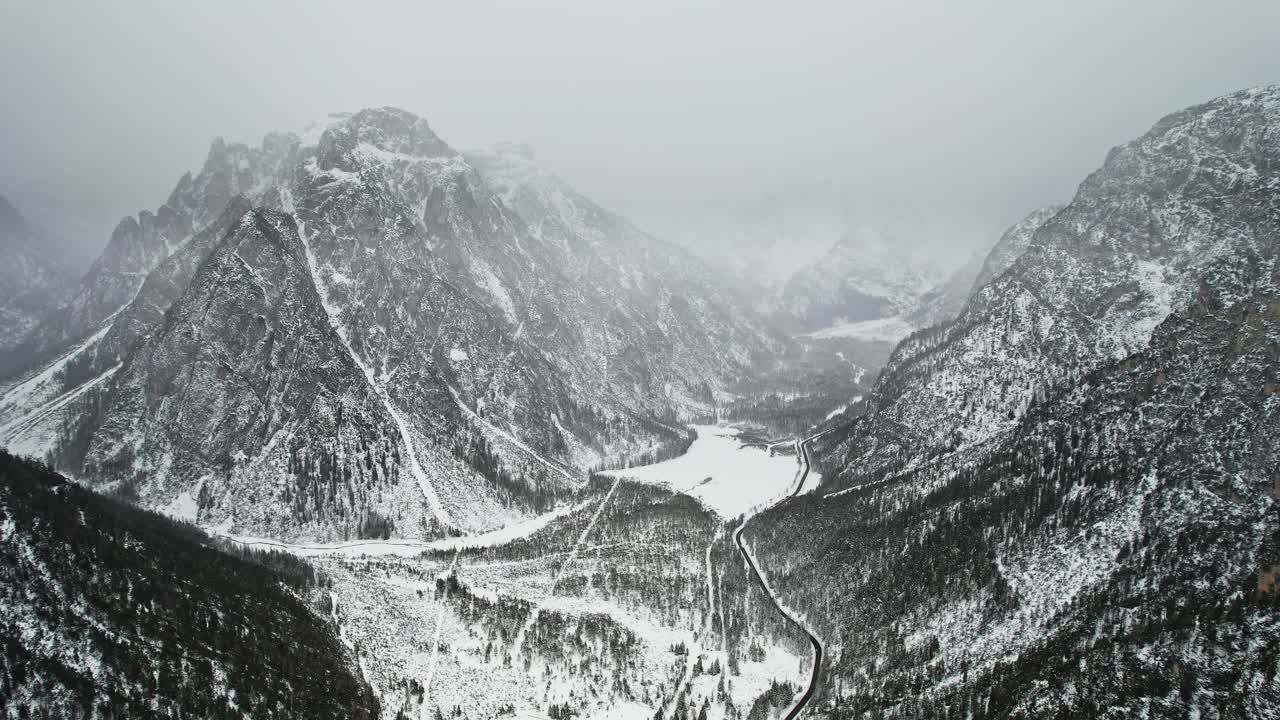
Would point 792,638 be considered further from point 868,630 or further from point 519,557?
point 519,557

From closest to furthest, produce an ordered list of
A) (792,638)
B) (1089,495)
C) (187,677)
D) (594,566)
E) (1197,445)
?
(187,677), (1197,445), (1089,495), (792,638), (594,566)

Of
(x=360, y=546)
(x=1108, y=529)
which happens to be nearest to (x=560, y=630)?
(x=360, y=546)

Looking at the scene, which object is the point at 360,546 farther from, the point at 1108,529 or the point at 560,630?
the point at 1108,529

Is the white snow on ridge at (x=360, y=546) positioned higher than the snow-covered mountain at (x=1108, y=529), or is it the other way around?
the snow-covered mountain at (x=1108, y=529)

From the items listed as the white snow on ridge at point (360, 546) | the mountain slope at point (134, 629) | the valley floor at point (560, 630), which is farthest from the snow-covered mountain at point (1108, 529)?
the white snow on ridge at point (360, 546)

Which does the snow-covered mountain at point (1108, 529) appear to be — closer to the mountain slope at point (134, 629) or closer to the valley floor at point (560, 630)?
the valley floor at point (560, 630)

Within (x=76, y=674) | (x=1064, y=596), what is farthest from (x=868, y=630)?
(x=76, y=674)
